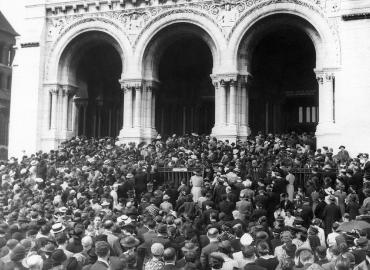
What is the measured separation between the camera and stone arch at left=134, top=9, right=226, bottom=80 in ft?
91.2

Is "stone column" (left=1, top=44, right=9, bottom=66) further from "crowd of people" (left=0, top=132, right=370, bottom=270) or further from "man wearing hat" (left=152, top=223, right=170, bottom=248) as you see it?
"man wearing hat" (left=152, top=223, right=170, bottom=248)

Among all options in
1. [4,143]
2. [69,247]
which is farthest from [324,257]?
[4,143]

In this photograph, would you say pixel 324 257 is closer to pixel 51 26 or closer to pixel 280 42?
pixel 280 42

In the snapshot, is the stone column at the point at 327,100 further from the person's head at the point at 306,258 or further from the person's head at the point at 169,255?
the person's head at the point at 169,255

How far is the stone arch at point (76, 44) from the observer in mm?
29703

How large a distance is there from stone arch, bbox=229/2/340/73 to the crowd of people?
174 inches

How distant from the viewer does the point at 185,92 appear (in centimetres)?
3359

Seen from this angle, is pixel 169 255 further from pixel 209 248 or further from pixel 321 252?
pixel 321 252

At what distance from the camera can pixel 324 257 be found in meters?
8.30

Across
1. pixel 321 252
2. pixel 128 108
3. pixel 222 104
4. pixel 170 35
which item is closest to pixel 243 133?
pixel 222 104

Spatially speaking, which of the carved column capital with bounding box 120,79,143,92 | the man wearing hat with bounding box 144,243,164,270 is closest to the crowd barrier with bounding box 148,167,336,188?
the carved column capital with bounding box 120,79,143,92

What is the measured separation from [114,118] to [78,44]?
5952 mm

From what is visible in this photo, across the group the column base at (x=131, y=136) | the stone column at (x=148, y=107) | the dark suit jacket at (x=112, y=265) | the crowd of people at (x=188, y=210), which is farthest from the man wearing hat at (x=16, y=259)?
the stone column at (x=148, y=107)

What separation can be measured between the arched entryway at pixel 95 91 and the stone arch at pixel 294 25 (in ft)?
28.8
